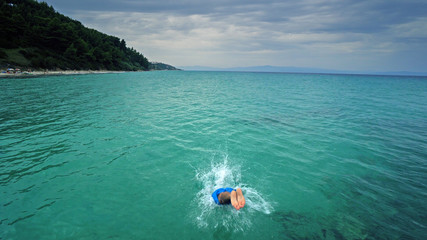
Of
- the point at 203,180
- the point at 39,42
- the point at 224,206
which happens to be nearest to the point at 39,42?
the point at 39,42

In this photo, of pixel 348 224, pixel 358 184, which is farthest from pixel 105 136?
pixel 358 184

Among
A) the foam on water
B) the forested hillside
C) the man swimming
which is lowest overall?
the foam on water

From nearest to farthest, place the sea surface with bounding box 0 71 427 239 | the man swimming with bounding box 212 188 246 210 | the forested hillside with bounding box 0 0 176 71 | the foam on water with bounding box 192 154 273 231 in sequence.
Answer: the sea surface with bounding box 0 71 427 239 → the foam on water with bounding box 192 154 273 231 → the man swimming with bounding box 212 188 246 210 → the forested hillside with bounding box 0 0 176 71

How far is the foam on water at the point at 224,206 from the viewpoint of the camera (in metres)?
7.04

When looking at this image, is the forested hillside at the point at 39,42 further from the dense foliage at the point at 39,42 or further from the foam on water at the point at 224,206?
the foam on water at the point at 224,206

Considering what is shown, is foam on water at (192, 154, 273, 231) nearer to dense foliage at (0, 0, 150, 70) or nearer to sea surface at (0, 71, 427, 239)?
sea surface at (0, 71, 427, 239)

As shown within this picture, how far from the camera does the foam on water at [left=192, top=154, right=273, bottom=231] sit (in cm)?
704

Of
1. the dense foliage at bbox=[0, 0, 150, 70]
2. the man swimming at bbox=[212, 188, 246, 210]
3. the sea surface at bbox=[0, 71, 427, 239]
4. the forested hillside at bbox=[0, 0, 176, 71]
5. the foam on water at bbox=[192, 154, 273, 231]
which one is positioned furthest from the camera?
the dense foliage at bbox=[0, 0, 150, 70]

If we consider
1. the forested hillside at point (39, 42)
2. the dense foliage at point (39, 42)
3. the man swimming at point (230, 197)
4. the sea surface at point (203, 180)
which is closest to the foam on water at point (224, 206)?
the sea surface at point (203, 180)

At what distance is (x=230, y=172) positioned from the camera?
10.7m

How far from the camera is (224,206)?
793 centimetres

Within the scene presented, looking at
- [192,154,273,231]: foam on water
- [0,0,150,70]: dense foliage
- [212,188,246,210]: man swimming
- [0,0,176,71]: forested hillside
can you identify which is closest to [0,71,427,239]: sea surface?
[192,154,273,231]: foam on water

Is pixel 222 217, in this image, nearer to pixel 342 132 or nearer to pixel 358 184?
pixel 358 184

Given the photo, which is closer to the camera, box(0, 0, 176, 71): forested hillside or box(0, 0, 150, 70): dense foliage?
box(0, 0, 176, 71): forested hillside
